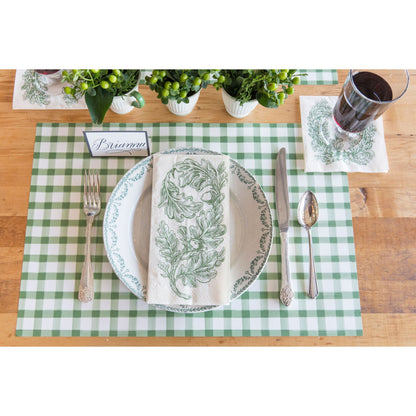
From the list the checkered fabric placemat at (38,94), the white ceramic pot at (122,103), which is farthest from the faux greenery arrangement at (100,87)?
the checkered fabric placemat at (38,94)

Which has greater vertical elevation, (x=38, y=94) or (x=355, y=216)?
(x=38, y=94)

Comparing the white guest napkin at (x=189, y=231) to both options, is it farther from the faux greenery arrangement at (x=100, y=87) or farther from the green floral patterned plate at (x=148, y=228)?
the faux greenery arrangement at (x=100, y=87)

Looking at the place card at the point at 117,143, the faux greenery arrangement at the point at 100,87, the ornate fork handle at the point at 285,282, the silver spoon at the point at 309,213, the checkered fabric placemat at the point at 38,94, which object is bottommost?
the ornate fork handle at the point at 285,282

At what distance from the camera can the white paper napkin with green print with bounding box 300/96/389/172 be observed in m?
1.01

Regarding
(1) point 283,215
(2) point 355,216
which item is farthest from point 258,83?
(2) point 355,216

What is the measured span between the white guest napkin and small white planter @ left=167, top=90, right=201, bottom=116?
146 millimetres

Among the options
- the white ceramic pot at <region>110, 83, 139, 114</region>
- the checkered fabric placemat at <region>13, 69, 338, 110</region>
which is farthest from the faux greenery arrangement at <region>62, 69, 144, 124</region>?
the checkered fabric placemat at <region>13, 69, 338, 110</region>

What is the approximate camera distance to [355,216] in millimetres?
987

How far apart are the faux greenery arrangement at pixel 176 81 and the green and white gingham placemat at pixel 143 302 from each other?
0.56 feet

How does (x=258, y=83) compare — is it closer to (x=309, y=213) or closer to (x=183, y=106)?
(x=183, y=106)

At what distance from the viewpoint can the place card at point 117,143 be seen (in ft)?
2.98

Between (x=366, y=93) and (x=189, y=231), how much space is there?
585 millimetres

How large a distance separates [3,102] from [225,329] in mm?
878

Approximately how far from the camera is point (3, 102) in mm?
1047
